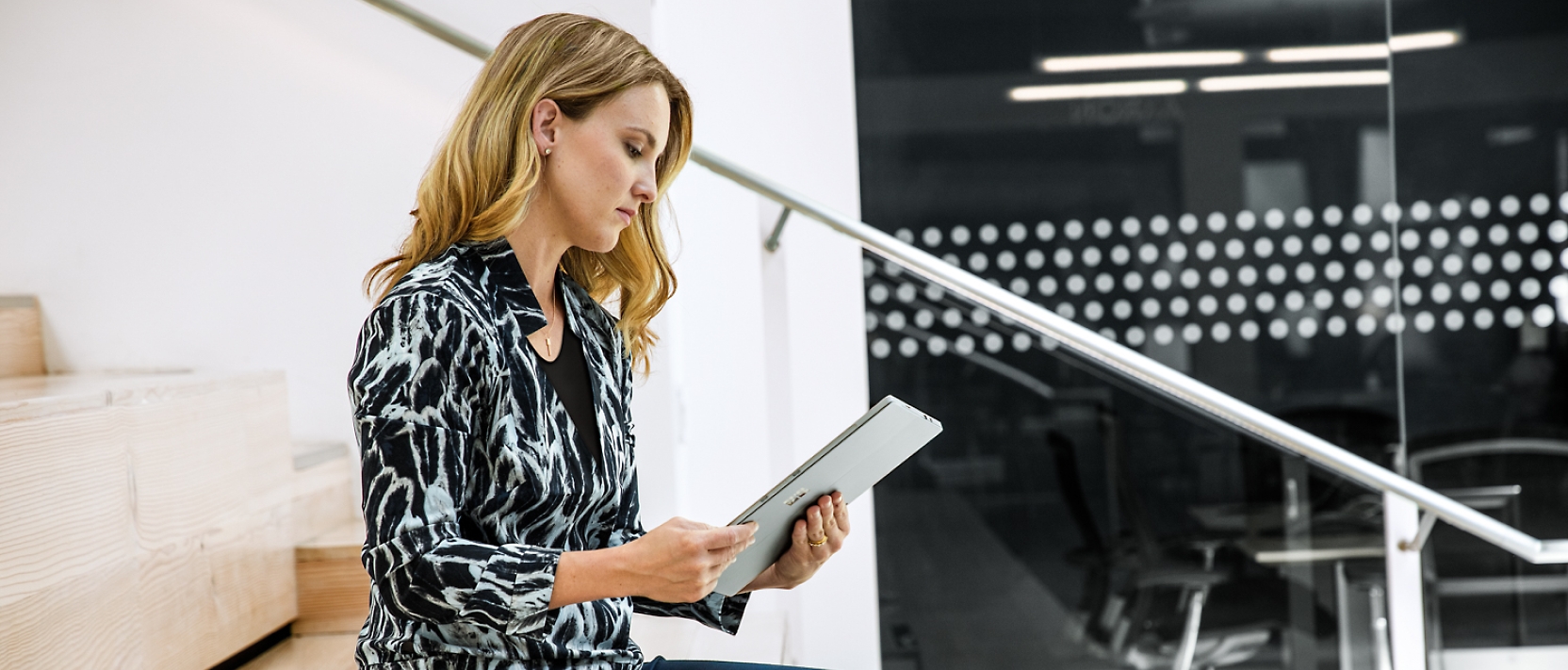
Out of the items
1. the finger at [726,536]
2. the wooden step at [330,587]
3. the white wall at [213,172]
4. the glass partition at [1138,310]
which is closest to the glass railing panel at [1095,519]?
the glass partition at [1138,310]

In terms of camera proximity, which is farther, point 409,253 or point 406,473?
point 409,253

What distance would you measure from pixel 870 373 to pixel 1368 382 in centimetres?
136

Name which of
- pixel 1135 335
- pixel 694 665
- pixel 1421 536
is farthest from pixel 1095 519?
pixel 694 665

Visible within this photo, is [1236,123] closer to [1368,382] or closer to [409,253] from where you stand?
[1368,382]

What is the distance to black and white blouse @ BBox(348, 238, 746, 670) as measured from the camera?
0.90 metres

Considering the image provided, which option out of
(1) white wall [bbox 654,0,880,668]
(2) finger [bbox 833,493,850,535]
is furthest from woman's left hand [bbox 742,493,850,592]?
(1) white wall [bbox 654,0,880,668]

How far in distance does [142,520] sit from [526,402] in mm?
813

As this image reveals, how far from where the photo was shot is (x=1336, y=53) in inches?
117

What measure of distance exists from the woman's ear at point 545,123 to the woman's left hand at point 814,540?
1.52 feet

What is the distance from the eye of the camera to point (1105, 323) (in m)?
3.02

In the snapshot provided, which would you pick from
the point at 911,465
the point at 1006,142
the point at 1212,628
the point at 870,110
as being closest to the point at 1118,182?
the point at 1006,142

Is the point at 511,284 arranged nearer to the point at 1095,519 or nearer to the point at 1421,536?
the point at 1421,536

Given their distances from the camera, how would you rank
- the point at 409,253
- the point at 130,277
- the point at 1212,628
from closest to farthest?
the point at 409,253 < the point at 130,277 < the point at 1212,628

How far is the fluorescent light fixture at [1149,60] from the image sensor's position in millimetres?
2977
